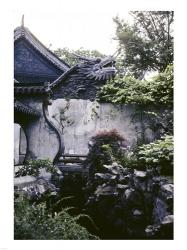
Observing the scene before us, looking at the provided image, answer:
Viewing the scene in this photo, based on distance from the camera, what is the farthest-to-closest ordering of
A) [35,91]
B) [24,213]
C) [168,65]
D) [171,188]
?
[35,91]
[168,65]
[171,188]
[24,213]

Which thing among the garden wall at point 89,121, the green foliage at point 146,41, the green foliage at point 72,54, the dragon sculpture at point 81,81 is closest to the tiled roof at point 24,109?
the garden wall at point 89,121

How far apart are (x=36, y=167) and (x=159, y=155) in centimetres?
149

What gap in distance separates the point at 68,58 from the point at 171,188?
8.34 feet

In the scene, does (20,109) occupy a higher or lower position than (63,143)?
higher

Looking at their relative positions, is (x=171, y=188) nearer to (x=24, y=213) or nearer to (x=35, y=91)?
(x=24, y=213)

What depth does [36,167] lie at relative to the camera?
15.8 ft

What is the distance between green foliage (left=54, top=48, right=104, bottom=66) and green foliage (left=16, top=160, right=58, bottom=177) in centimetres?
146

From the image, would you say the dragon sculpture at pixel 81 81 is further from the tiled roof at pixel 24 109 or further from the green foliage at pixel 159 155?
the green foliage at pixel 159 155

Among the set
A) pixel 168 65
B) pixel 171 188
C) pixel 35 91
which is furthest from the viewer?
pixel 35 91

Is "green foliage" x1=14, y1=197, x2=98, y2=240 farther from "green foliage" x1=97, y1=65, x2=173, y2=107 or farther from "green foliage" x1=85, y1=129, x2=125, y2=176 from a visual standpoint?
"green foliage" x1=97, y1=65, x2=173, y2=107

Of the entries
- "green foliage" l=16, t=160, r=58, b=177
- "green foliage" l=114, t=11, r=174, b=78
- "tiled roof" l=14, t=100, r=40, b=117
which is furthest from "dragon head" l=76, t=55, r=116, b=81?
"green foliage" l=16, t=160, r=58, b=177

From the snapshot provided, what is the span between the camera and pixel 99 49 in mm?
4984

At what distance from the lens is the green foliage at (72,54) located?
5066mm
